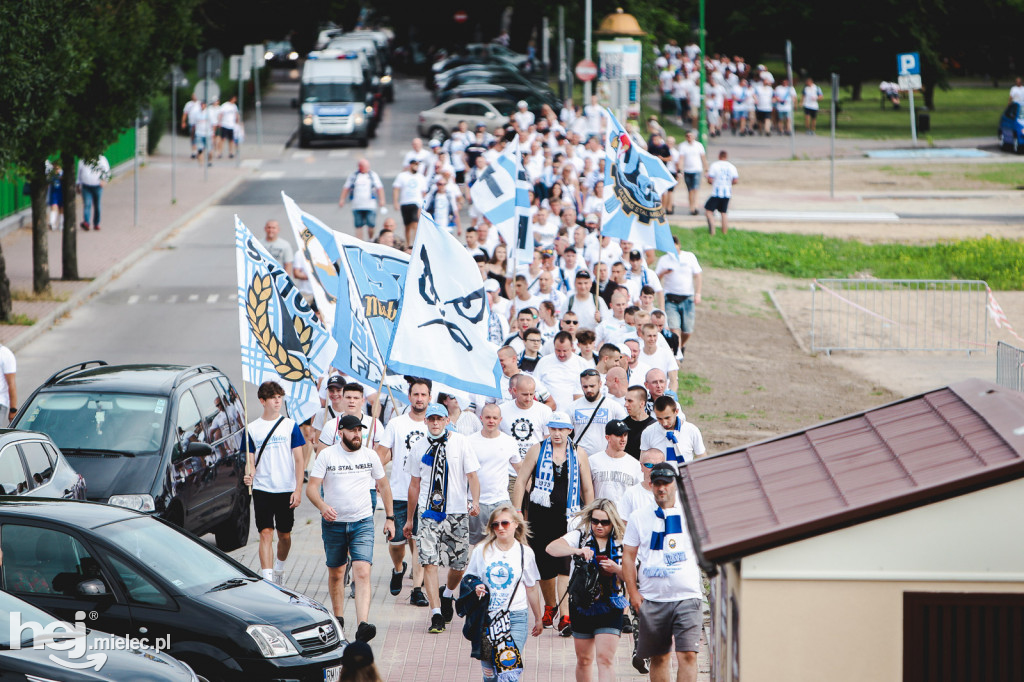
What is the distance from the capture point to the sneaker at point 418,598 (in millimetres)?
11227

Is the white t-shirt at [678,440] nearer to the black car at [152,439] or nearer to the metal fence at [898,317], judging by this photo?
the black car at [152,439]

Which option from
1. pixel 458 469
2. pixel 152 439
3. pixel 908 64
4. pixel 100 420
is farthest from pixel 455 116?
pixel 458 469

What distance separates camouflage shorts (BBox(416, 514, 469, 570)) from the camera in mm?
10617

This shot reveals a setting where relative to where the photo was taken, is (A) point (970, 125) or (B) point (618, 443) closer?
(B) point (618, 443)

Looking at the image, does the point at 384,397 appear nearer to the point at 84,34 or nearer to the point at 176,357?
the point at 176,357

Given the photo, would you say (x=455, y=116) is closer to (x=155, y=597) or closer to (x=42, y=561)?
(x=42, y=561)

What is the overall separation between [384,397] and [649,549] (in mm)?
6367

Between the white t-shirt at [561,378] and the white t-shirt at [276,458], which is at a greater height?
the white t-shirt at [561,378]


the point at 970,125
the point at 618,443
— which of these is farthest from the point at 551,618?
the point at 970,125

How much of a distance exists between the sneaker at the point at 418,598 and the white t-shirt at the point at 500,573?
9.06ft

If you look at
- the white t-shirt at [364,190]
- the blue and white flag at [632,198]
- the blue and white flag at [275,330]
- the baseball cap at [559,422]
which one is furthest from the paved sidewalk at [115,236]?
the baseball cap at [559,422]

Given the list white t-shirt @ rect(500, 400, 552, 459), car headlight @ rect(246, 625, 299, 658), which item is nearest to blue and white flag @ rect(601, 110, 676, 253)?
white t-shirt @ rect(500, 400, 552, 459)

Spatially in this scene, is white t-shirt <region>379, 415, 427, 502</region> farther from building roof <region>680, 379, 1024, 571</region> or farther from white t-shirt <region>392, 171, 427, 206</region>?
white t-shirt <region>392, 171, 427, 206</region>

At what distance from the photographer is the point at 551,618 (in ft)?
34.8
